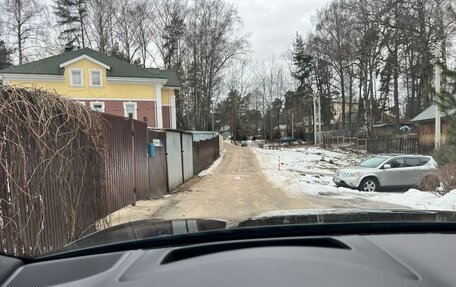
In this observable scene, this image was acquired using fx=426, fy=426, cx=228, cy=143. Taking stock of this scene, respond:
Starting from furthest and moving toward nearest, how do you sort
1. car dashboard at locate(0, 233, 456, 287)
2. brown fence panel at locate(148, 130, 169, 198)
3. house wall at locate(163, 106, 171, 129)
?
house wall at locate(163, 106, 171, 129)
brown fence panel at locate(148, 130, 169, 198)
car dashboard at locate(0, 233, 456, 287)

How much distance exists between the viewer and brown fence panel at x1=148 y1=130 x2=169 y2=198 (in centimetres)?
1222

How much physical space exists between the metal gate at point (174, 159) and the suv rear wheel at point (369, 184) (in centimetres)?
655

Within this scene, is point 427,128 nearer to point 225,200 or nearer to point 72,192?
point 225,200

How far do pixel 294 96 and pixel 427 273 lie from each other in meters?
75.4

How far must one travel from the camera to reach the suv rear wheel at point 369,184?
14953mm

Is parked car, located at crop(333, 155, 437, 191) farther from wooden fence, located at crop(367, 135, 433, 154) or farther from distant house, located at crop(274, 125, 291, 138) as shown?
distant house, located at crop(274, 125, 291, 138)

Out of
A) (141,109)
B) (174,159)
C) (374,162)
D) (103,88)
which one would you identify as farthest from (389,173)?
(103,88)

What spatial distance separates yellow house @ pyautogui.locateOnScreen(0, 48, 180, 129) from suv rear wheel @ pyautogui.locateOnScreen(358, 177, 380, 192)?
972 inches

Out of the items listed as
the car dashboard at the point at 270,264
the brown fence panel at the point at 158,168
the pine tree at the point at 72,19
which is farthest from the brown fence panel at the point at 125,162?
the pine tree at the point at 72,19

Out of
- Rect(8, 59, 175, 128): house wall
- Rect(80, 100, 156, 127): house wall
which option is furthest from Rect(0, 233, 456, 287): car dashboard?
Rect(80, 100, 156, 127): house wall

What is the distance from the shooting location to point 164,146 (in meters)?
13.9

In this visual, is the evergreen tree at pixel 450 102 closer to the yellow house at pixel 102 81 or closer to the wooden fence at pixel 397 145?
the wooden fence at pixel 397 145

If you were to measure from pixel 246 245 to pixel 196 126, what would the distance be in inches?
2236

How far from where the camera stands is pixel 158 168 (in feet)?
42.5
